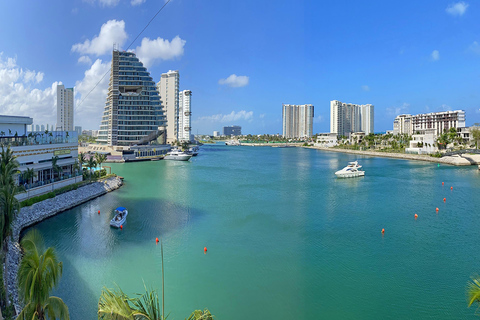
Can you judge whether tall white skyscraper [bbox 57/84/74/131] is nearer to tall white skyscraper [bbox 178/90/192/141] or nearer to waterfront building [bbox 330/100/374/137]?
tall white skyscraper [bbox 178/90/192/141]

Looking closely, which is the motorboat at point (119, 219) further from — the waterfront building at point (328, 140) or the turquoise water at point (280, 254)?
the waterfront building at point (328, 140)

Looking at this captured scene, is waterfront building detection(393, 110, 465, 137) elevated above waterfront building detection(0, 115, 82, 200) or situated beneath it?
elevated above

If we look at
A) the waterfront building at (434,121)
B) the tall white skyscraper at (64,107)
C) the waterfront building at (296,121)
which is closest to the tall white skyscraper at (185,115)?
the tall white skyscraper at (64,107)

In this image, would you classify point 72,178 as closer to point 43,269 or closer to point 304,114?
point 43,269

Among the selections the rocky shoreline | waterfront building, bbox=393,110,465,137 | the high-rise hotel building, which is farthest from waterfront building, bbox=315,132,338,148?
the rocky shoreline

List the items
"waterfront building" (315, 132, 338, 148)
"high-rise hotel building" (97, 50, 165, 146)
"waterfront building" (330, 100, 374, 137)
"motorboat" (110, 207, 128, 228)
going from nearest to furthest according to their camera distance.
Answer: "motorboat" (110, 207, 128, 228) → "high-rise hotel building" (97, 50, 165, 146) → "waterfront building" (315, 132, 338, 148) → "waterfront building" (330, 100, 374, 137)
